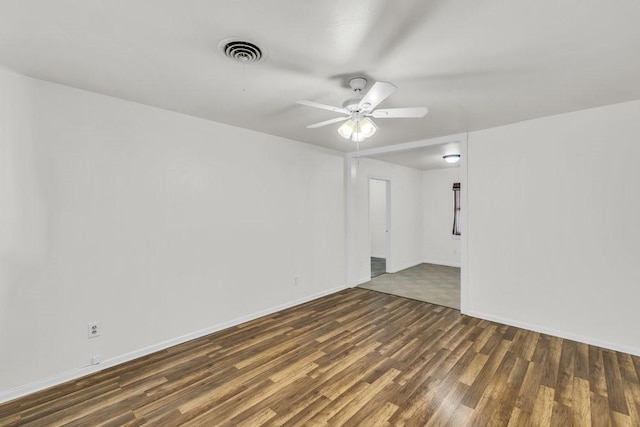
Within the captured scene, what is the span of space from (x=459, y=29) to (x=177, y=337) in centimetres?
355

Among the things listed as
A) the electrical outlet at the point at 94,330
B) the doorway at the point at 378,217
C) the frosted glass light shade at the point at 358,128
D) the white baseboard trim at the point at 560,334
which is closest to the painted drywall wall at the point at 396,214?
the doorway at the point at 378,217

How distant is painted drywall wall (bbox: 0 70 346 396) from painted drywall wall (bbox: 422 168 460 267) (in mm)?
4503

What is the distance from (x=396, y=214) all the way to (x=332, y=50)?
5010 mm

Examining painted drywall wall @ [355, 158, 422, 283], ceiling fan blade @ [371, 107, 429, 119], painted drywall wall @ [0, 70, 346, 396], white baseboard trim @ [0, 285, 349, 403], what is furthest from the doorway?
ceiling fan blade @ [371, 107, 429, 119]

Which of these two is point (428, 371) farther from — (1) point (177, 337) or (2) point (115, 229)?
(2) point (115, 229)

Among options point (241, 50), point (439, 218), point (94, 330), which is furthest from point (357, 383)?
point (439, 218)

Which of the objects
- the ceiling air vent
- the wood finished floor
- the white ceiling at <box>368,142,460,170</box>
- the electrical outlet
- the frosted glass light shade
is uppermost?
the ceiling air vent

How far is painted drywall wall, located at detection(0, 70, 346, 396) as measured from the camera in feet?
7.20

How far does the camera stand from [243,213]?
11.7 ft

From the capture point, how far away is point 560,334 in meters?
3.14

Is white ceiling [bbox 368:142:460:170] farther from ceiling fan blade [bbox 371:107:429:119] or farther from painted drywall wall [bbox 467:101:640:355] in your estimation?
ceiling fan blade [bbox 371:107:429:119]

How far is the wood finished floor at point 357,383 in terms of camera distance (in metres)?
1.94

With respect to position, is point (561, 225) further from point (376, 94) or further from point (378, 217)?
point (378, 217)

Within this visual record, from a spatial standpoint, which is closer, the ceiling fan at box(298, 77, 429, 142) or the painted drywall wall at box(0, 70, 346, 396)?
the ceiling fan at box(298, 77, 429, 142)
